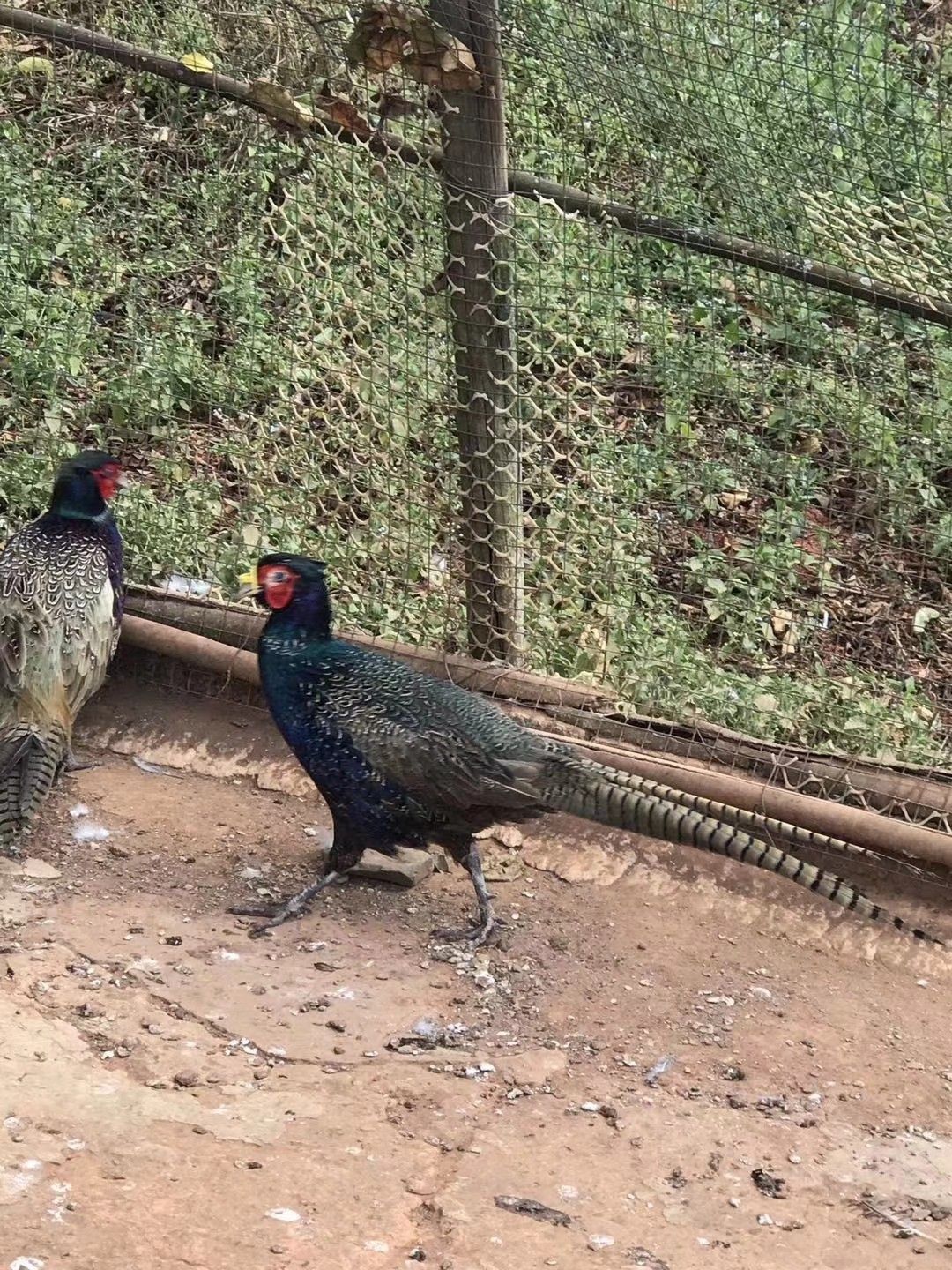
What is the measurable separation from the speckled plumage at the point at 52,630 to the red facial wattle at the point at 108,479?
2cm

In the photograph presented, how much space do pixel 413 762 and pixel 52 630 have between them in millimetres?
1373

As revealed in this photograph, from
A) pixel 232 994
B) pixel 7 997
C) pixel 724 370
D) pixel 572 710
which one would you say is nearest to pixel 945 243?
pixel 724 370

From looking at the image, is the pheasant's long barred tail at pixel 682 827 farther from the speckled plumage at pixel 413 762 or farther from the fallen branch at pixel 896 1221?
the fallen branch at pixel 896 1221

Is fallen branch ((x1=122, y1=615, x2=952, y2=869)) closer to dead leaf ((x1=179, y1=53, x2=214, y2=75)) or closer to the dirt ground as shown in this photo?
the dirt ground

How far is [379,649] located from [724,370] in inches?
55.8

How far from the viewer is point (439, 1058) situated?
3473 millimetres

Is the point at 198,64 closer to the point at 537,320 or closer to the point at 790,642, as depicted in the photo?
the point at 537,320

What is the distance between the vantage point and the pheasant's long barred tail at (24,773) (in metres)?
4.26

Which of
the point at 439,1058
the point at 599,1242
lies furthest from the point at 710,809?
the point at 599,1242

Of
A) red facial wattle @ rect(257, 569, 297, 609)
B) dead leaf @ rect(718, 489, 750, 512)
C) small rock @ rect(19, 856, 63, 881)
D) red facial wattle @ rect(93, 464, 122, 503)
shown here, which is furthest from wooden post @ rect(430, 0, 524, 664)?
small rock @ rect(19, 856, 63, 881)

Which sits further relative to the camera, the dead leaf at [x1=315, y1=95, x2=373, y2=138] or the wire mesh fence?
the dead leaf at [x1=315, y1=95, x2=373, y2=138]

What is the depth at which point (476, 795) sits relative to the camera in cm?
392

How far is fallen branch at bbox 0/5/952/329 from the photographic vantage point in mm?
3939

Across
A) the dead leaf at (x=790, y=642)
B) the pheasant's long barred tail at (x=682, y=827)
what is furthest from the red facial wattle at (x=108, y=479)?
the dead leaf at (x=790, y=642)
